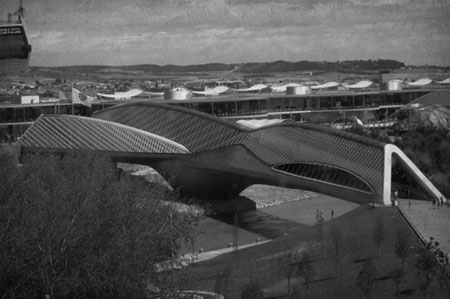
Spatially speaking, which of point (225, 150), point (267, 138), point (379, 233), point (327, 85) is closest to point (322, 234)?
point (379, 233)

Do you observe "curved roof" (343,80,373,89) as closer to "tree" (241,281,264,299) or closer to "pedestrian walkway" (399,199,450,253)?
"pedestrian walkway" (399,199,450,253)

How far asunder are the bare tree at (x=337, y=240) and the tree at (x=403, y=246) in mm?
897

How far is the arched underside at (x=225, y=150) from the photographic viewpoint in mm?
17984

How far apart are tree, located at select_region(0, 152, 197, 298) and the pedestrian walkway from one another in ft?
13.0

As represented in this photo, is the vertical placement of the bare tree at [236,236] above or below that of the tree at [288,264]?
below

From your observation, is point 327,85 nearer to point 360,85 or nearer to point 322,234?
point 360,85

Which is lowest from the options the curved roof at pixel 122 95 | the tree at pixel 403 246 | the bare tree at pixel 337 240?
the bare tree at pixel 337 240

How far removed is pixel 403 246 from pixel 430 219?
2520 millimetres

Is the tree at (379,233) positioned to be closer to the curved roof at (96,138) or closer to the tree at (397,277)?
the tree at (397,277)

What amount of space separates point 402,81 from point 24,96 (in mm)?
17241

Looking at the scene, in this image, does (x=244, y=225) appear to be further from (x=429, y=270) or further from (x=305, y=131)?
(x=429, y=270)

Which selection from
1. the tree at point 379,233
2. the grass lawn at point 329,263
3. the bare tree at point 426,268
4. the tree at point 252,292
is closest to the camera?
the bare tree at point 426,268

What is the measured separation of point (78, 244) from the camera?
36.1 ft

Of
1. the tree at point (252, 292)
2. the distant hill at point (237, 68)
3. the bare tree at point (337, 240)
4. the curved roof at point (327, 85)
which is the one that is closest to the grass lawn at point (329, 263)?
the bare tree at point (337, 240)
